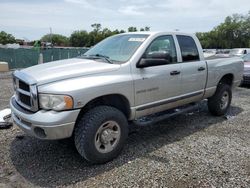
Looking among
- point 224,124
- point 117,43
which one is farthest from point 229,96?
point 117,43

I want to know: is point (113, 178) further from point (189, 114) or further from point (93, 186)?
point (189, 114)

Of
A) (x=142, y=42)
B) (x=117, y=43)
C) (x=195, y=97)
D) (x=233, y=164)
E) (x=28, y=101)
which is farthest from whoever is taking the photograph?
(x=195, y=97)

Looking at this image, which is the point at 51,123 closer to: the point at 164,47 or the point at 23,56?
the point at 164,47

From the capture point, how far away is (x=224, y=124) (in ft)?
19.6

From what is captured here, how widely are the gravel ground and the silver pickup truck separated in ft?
1.17

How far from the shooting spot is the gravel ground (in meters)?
3.60

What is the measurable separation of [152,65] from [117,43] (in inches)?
Result: 33.7

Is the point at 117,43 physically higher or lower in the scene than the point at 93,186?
higher

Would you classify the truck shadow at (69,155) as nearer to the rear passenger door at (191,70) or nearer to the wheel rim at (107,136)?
the wheel rim at (107,136)

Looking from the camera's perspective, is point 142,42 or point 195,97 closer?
point 142,42

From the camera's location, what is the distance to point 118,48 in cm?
482

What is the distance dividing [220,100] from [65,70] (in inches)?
152

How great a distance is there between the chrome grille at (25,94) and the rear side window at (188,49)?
2841 millimetres

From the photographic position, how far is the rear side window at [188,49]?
5.33 metres
